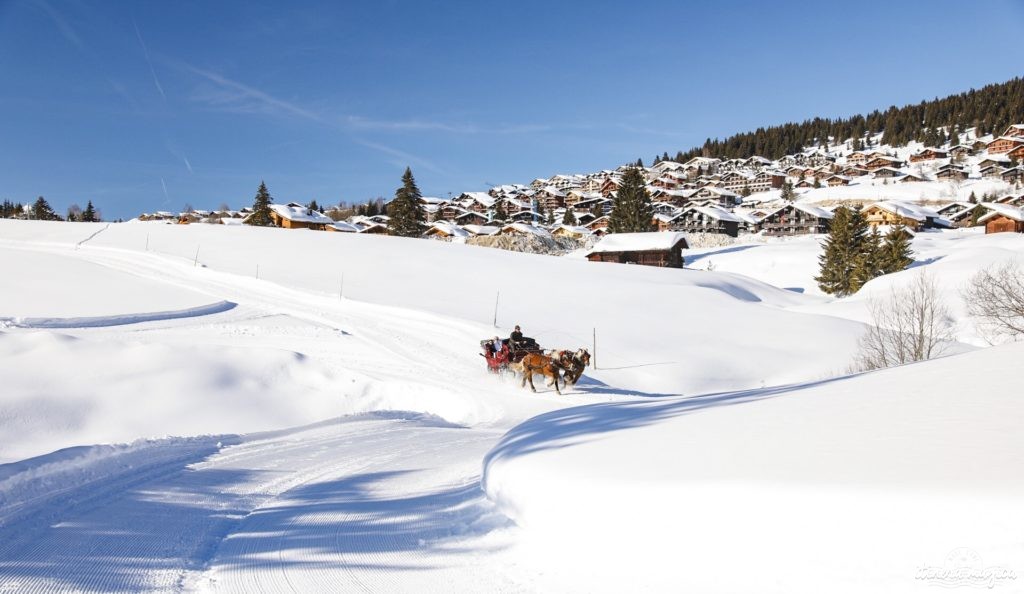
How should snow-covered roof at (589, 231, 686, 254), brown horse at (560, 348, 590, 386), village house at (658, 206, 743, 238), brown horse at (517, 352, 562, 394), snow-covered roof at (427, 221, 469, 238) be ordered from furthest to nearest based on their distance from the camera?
village house at (658, 206, 743, 238), snow-covered roof at (427, 221, 469, 238), snow-covered roof at (589, 231, 686, 254), brown horse at (560, 348, 590, 386), brown horse at (517, 352, 562, 394)

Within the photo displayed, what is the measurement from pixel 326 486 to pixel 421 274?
83.8 feet

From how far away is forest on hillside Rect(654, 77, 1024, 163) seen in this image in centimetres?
13788

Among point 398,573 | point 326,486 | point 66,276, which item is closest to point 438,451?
point 326,486

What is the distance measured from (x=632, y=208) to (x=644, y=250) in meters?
17.1

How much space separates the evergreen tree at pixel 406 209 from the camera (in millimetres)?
64938

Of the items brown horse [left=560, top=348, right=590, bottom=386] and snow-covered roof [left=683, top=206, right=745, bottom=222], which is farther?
snow-covered roof [left=683, top=206, right=745, bottom=222]

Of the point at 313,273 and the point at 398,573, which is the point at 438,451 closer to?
the point at 398,573

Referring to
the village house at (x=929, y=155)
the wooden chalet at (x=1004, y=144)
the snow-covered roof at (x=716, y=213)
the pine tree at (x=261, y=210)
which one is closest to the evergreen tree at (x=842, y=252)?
the snow-covered roof at (x=716, y=213)

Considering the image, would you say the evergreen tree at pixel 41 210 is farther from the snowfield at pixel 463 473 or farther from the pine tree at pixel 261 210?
the snowfield at pixel 463 473

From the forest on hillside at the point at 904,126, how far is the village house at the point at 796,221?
3243 inches

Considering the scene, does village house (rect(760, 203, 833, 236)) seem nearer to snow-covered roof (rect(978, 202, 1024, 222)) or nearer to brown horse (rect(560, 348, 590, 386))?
snow-covered roof (rect(978, 202, 1024, 222))

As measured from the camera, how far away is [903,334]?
24281mm

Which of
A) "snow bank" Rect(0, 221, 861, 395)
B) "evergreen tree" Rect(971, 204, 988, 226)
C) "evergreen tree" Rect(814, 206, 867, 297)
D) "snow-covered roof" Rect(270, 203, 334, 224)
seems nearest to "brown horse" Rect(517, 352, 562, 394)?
"snow bank" Rect(0, 221, 861, 395)

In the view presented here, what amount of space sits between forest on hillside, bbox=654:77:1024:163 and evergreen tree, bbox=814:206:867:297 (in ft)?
367
